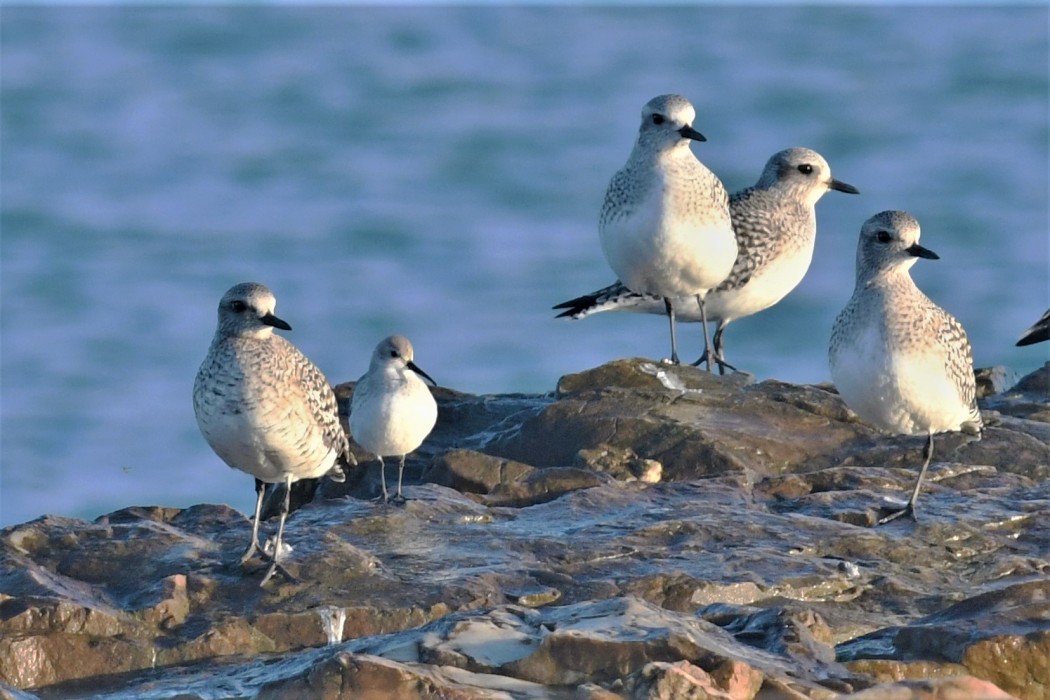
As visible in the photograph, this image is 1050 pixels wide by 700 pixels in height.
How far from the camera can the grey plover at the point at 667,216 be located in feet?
36.2

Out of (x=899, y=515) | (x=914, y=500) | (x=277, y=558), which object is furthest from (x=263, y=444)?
(x=914, y=500)

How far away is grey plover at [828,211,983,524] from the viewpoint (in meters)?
8.72

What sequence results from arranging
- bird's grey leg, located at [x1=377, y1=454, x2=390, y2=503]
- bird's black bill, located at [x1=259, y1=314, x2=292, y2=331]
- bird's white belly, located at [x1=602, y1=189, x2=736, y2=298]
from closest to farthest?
bird's black bill, located at [x1=259, y1=314, x2=292, y2=331] → bird's grey leg, located at [x1=377, y1=454, x2=390, y2=503] → bird's white belly, located at [x1=602, y1=189, x2=736, y2=298]

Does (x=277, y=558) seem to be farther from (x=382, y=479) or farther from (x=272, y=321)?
(x=382, y=479)

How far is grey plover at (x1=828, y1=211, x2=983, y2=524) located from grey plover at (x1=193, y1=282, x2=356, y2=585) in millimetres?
2605

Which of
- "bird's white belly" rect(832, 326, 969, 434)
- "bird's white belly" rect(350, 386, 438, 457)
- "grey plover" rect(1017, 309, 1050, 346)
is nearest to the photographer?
"bird's white belly" rect(832, 326, 969, 434)

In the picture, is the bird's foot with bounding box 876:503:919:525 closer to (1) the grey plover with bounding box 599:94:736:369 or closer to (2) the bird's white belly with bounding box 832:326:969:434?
(2) the bird's white belly with bounding box 832:326:969:434

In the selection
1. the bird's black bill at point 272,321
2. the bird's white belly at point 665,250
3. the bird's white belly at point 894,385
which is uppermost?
the bird's white belly at point 665,250

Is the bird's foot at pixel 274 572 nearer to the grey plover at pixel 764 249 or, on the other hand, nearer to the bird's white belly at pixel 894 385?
the bird's white belly at pixel 894 385

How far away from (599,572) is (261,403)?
1704 millimetres

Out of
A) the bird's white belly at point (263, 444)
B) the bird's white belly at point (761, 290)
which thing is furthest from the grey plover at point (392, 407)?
the bird's white belly at point (761, 290)

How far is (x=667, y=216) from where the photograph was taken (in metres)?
11.0

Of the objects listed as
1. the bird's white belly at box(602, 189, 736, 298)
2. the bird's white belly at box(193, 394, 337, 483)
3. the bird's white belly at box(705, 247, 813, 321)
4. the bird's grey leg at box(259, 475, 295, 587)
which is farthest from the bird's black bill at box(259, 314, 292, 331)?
the bird's white belly at box(705, 247, 813, 321)

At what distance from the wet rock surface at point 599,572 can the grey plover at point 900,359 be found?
0.41 metres
